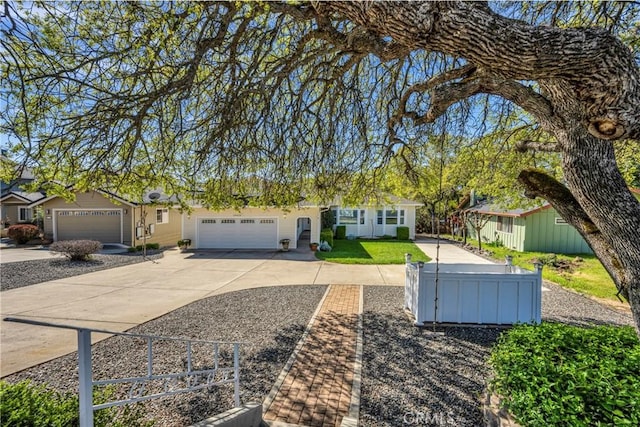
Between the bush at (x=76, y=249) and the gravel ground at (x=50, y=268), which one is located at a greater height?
the bush at (x=76, y=249)

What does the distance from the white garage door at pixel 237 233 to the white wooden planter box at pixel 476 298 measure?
482 inches

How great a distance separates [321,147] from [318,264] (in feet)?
23.9

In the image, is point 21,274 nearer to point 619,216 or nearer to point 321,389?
point 321,389

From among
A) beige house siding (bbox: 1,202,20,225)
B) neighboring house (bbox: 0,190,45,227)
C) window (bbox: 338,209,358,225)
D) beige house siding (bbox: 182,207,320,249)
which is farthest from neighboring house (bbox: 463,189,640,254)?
beige house siding (bbox: 1,202,20,225)

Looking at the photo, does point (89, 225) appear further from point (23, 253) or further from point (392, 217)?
point (392, 217)

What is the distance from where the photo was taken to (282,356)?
482 centimetres

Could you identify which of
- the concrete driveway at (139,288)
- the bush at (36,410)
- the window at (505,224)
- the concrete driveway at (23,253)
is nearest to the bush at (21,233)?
the concrete driveway at (23,253)

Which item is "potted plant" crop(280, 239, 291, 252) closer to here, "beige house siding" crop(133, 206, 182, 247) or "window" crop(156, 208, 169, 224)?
"beige house siding" crop(133, 206, 182, 247)

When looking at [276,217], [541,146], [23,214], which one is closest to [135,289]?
[276,217]

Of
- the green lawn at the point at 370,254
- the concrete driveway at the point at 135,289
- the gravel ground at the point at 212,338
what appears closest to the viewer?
the gravel ground at the point at 212,338

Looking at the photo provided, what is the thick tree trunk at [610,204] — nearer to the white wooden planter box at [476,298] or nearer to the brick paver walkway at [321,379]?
the brick paver walkway at [321,379]

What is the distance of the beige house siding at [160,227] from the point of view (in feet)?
57.2

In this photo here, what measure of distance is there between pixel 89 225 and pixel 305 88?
61.9 feet

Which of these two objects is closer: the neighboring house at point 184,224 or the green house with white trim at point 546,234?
the green house with white trim at point 546,234
